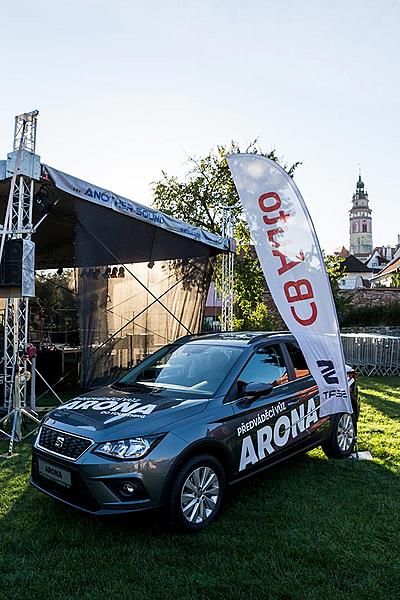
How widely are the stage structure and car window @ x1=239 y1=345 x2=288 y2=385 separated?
3.46m

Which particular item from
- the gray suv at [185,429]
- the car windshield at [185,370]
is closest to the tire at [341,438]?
the gray suv at [185,429]

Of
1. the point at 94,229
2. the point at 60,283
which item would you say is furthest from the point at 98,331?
the point at 60,283

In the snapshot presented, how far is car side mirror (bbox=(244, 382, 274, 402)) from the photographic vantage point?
4074mm

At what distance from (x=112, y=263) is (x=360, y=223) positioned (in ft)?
398

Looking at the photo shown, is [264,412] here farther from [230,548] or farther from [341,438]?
[341,438]

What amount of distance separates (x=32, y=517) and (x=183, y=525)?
1.31 metres

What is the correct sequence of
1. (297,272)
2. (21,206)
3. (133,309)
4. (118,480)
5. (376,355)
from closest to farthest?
(118,480) < (297,272) < (21,206) < (133,309) < (376,355)

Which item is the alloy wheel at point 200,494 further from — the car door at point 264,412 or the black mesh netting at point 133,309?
the black mesh netting at point 133,309

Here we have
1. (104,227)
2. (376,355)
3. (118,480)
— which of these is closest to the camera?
(118,480)

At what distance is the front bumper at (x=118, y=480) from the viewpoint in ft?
11.0

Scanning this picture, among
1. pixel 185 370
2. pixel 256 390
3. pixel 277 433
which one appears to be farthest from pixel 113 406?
pixel 277 433

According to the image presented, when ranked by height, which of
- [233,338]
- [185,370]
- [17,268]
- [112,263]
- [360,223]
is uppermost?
[360,223]

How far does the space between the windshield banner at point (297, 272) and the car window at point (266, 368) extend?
0.94 ft

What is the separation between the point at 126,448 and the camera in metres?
3.43
